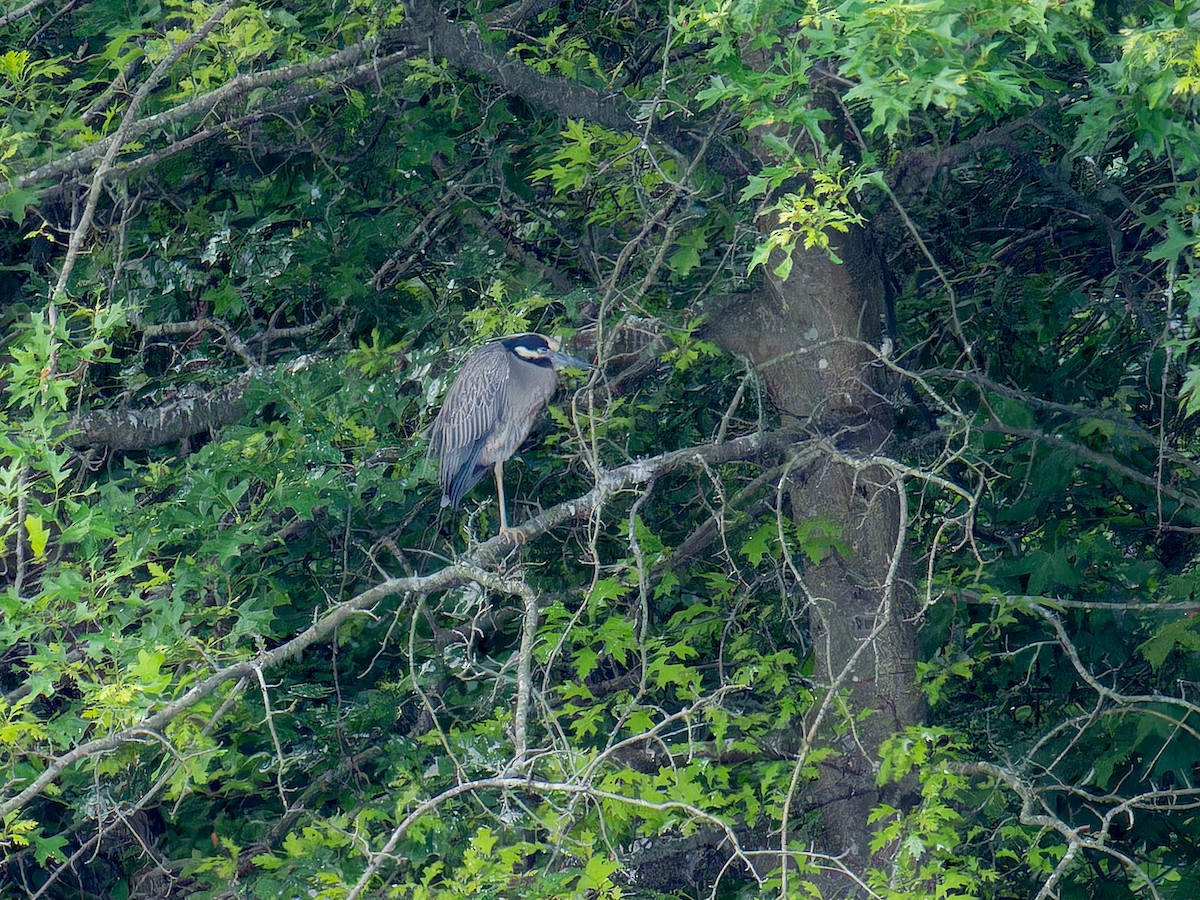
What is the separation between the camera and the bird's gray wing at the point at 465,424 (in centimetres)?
539

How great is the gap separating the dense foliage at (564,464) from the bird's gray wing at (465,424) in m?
0.12

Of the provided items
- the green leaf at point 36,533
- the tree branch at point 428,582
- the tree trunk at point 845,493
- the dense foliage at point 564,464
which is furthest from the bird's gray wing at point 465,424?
the green leaf at point 36,533

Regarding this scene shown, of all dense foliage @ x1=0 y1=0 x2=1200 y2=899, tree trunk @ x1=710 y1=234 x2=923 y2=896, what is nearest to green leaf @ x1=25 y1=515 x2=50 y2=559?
dense foliage @ x1=0 y1=0 x2=1200 y2=899

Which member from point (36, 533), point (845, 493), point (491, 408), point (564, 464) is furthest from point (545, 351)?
point (36, 533)

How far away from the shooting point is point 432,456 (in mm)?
5441

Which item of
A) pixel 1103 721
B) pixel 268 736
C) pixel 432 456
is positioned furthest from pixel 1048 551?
pixel 268 736

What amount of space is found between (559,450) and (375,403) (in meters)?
0.95

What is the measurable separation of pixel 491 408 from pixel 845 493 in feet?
4.49

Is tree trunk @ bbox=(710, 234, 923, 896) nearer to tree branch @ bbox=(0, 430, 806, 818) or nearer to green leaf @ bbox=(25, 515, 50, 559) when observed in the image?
tree branch @ bbox=(0, 430, 806, 818)

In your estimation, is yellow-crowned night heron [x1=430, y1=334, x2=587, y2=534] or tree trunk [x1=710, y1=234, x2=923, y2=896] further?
yellow-crowned night heron [x1=430, y1=334, x2=587, y2=534]

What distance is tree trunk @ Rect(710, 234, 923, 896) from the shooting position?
5062 mm

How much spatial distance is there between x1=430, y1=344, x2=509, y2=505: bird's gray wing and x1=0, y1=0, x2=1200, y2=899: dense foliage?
12 cm

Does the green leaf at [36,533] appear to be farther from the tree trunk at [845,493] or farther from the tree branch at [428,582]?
the tree trunk at [845,493]

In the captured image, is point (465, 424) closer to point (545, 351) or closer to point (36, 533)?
point (545, 351)
